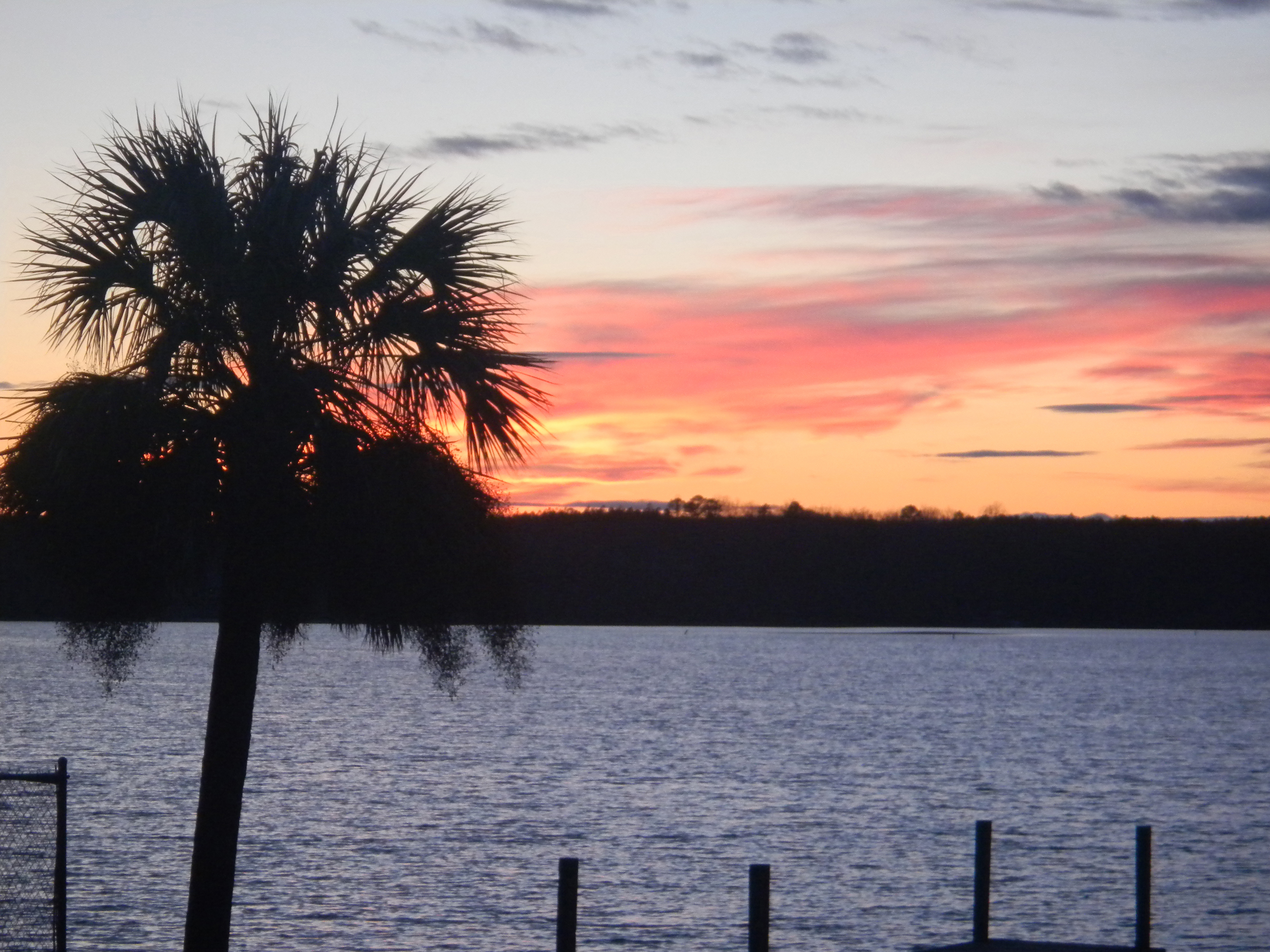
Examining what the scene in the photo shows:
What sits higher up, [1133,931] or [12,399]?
[12,399]

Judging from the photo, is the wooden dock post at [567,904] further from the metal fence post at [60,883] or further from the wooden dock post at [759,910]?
the metal fence post at [60,883]

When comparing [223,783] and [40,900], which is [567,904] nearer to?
[223,783]

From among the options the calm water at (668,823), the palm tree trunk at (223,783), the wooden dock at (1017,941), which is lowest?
the calm water at (668,823)

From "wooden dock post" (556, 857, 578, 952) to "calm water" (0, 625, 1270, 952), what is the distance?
14.4 m

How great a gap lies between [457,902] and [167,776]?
95.8ft

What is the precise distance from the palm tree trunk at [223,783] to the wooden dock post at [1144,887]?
35.2ft

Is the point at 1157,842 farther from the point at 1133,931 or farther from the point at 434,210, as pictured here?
the point at 434,210

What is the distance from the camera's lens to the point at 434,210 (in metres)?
15.7

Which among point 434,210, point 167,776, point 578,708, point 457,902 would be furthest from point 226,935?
point 578,708

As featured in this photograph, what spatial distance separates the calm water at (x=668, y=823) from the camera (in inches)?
1203

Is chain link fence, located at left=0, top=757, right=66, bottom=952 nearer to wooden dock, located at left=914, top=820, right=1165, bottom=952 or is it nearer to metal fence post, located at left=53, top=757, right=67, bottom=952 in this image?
metal fence post, located at left=53, top=757, right=67, bottom=952

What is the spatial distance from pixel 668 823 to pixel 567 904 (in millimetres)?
33094

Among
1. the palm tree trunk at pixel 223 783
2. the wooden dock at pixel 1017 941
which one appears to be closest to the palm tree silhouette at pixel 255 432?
the palm tree trunk at pixel 223 783

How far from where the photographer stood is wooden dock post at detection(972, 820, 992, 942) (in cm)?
1797
